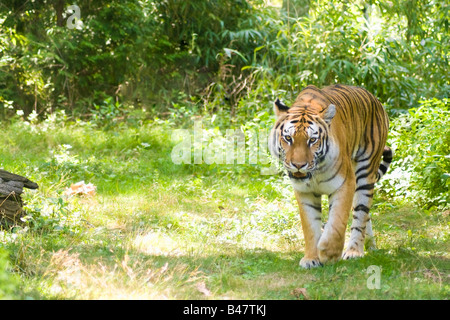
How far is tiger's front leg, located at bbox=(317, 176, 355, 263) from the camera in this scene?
4.71 meters

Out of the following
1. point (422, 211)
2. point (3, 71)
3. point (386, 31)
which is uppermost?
point (386, 31)

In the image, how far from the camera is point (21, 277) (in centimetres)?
392

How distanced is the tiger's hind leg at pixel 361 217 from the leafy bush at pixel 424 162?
1069 mm

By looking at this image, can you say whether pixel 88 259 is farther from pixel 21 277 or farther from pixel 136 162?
pixel 136 162

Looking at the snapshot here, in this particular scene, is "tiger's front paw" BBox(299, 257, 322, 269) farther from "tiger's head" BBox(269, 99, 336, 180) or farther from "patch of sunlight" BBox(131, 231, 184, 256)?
"patch of sunlight" BBox(131, 231, 184, 256)

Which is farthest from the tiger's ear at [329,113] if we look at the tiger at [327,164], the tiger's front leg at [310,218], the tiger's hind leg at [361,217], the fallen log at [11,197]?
the fallen log at [11,197]

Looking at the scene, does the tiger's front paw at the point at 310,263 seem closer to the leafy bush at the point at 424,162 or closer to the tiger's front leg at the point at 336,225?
the tiger's front leg at the point at 336,225

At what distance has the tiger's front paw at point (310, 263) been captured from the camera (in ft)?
15.5

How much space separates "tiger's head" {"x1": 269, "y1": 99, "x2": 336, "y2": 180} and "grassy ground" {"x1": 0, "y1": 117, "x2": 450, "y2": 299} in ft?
2.71

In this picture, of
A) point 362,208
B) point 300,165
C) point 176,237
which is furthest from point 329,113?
point 176,237

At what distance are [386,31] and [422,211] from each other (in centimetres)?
394

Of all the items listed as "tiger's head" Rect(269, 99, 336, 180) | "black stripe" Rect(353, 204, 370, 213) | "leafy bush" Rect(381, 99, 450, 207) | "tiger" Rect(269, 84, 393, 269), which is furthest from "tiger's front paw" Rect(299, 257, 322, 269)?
"leafy bush" Rect(381, 99, 450, 207)

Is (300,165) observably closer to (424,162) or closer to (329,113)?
(329,113)
